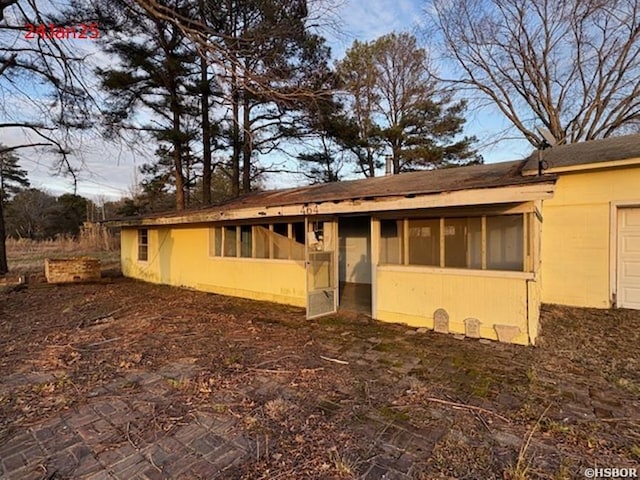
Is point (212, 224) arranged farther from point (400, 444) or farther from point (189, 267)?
point (400, 444)

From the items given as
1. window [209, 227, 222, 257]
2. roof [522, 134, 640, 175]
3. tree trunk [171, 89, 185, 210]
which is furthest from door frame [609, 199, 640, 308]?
tree trunk [171, 89, 185, 210]

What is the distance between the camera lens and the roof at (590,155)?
6422 mm

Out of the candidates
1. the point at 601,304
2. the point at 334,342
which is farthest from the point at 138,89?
the point at 601,304

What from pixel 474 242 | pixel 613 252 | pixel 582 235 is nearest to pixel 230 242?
pixel 474 242

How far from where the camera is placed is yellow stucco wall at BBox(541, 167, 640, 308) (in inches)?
258

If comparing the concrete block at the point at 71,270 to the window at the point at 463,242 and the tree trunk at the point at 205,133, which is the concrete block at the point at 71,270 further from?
the window at the point at 463,242

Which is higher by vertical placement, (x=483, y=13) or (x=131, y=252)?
(x=483, y=13)

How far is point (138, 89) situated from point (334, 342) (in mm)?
11511

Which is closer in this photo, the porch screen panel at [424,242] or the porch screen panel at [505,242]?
the porch screen panel at [505,242]

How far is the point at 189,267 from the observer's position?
1003 centimetres

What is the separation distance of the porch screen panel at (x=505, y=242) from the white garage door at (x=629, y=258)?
354 centimetres

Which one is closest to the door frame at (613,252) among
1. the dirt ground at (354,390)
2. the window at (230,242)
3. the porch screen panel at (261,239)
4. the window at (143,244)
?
the dirt ground at (354,390)

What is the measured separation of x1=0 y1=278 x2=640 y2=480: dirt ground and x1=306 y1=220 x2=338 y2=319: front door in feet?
1.84

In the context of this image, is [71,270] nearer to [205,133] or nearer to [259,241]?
[205,133]
